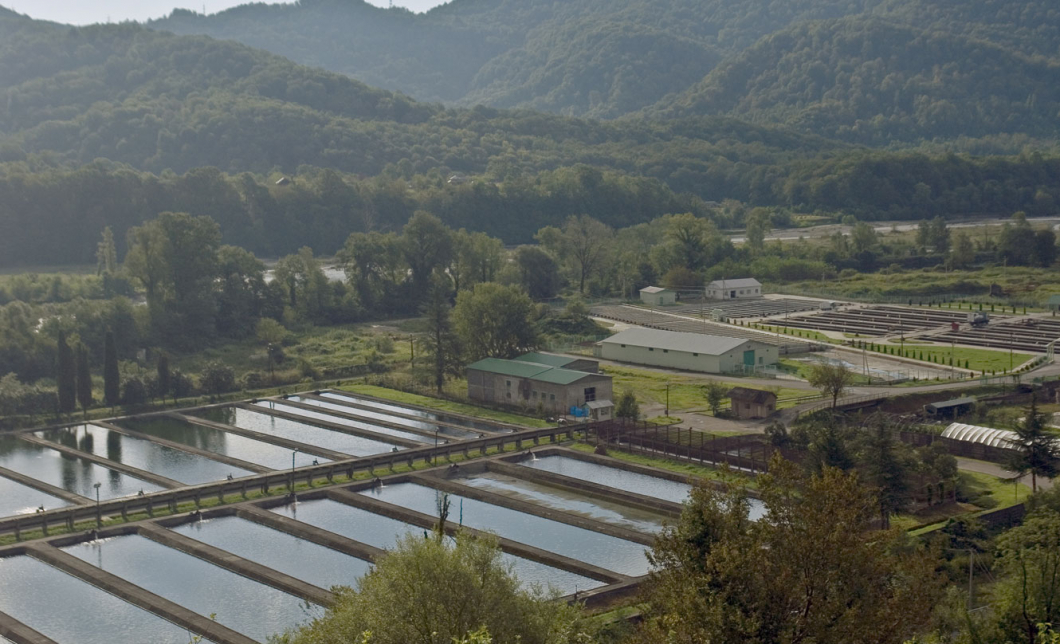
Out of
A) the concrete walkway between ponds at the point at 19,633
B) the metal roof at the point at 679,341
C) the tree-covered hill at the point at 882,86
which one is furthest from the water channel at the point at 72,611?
the tree-covered hill at the point at 882,86

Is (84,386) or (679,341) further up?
(679,341)

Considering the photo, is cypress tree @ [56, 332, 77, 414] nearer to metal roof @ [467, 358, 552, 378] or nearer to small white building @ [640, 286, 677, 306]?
metal roof @ [467, 358, 552, 378]

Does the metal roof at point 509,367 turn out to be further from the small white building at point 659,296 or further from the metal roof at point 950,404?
the small white building at point 659,296

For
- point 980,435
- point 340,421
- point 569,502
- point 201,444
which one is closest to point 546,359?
point 340,421

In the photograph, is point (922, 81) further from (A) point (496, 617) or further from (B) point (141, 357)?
(A) point (496, 617)

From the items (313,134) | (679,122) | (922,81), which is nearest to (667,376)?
(313,134)

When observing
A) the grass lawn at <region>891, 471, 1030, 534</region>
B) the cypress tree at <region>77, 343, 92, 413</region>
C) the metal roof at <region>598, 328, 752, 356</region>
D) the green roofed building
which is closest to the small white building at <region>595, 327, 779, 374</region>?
the metal roof at <region>598, 328, 752, 356</region>

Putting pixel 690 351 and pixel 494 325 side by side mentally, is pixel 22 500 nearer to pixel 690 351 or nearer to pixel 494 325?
pixel 494 325
